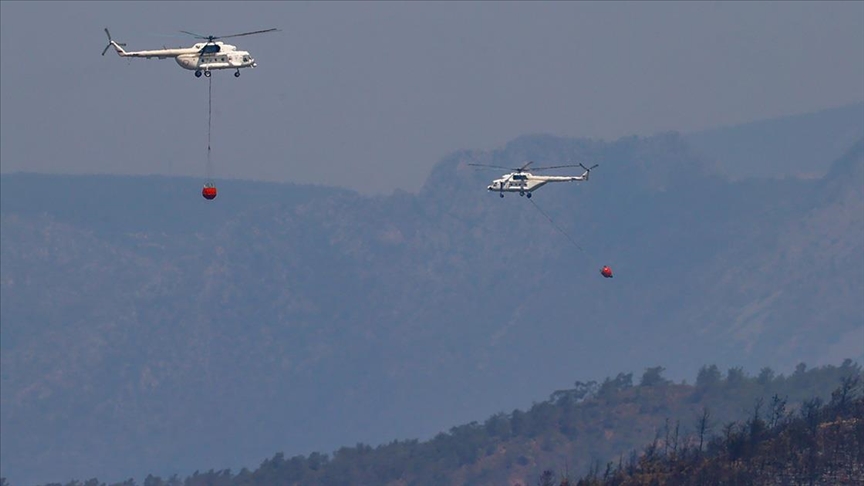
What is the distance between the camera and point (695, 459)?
143500 mm

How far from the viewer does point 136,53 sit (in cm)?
13925

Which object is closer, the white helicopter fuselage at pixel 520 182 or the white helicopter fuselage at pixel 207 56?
the white helicopter fuselage at pixel 207 56

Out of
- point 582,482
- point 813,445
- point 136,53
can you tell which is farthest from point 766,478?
point 136,53

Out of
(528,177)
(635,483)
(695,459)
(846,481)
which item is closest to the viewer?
(846,481)

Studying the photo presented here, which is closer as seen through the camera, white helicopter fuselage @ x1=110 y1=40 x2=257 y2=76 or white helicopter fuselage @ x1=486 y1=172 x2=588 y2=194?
white helicopter fuselage @ x1=110 y1=40 x2=257 y2=76

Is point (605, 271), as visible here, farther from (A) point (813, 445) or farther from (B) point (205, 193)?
(B) point (205, 193)

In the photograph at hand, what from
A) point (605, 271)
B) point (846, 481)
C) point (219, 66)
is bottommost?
point (846, 481)

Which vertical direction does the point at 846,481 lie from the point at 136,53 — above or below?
below

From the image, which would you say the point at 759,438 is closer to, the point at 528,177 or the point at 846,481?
the point at 846,481

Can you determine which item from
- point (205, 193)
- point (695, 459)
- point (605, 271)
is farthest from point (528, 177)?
point (205, 193)

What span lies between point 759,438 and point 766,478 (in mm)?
14646

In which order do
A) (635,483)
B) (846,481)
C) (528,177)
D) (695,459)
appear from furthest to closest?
(528,177) < (695,459) < (635,483) < (846,481)

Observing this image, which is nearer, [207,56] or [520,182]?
[207,56]

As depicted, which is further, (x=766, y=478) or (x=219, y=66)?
(x=219, y=66)
